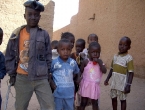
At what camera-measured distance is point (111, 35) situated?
28.7 feet

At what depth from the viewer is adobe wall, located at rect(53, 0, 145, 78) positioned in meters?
7.07

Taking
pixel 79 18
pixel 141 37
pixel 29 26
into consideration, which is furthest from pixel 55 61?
pixel 79 18

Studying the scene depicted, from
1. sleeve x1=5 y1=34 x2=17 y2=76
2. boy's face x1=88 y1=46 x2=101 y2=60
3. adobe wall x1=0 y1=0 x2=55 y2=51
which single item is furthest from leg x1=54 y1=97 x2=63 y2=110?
adobe wall x1=0 y1=0 x2=55 y2=51

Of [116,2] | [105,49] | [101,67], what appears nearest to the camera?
[101,67]

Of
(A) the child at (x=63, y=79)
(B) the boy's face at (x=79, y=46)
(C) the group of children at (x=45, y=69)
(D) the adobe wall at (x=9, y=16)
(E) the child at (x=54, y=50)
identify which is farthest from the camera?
(D) the adobe wall at (x=9, y=16)

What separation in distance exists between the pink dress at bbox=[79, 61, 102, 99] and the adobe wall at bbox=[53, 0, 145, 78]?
436 cm

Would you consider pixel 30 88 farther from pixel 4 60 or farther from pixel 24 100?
pixel 4 60

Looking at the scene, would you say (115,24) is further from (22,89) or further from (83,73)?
(22,89)

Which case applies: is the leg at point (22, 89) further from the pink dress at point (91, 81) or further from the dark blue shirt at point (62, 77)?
the pink dress at point (91, 81)

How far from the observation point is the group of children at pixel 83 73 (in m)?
2.61

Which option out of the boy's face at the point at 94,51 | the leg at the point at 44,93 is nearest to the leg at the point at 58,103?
the leg at the point at 44,93

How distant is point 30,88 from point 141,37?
18.2ft

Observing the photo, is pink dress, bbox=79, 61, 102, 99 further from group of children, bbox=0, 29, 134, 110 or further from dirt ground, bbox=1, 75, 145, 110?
dirt ground, bbox=1, 75, 145, 110

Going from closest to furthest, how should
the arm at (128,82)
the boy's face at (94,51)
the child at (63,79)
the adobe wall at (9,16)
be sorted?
the child at (63,79) → the boy's face at (94,51) → the arm at (128,82) → the adobe wall at (9,16)
